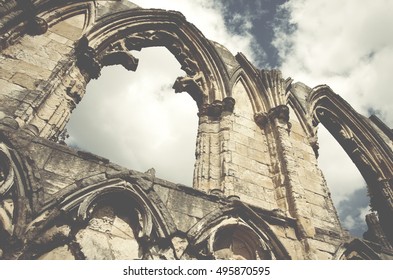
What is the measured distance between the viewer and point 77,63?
539cm

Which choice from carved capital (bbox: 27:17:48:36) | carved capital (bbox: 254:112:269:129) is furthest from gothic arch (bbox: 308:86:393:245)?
carved capital (bbox: 27:17:48:36)

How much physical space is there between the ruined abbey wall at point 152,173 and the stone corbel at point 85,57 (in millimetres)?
21

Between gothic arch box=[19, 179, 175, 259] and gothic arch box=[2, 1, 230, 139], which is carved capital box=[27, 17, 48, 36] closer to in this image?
gothic arch box=[2, 1, 230, 139]

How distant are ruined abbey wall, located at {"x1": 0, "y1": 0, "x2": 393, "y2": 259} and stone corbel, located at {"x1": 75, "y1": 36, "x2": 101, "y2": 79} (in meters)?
0.02

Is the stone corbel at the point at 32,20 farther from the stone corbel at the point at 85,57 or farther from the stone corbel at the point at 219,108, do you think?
the stone corbel at the point at 219,108

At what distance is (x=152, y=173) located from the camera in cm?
404

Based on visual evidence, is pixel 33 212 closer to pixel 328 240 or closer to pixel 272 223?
pixel 272 223

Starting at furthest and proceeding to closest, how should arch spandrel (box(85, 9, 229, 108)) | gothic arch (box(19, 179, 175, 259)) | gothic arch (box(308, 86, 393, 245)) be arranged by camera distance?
gothic arch (box(308, 86, 393, 245))
arch spandrel (box(85, 9, 229, 108))
gothic arch (box(19, 179, 175, 259))

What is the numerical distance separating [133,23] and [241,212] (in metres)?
4.54

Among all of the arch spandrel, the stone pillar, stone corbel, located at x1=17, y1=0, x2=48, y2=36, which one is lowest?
the stone pillar

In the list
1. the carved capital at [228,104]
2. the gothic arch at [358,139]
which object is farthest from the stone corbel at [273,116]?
the gothic arch at [358,139]

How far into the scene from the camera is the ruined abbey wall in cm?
326

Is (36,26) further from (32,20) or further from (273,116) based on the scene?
(273,116)

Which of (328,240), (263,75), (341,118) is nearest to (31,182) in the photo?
(328,240)
